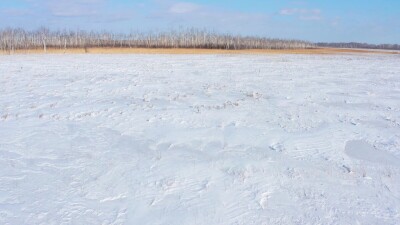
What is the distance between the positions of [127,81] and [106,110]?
20.8 feet

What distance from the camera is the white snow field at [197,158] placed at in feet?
16.8

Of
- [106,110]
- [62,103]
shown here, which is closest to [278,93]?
[106,110]

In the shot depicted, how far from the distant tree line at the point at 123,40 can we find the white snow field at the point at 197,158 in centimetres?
5523

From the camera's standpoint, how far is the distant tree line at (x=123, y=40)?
2512 inches

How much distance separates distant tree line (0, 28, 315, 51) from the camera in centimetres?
6381

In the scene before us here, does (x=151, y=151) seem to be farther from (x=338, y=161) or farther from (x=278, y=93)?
(x=278, y=93)

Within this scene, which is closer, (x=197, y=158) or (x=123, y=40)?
(x=197, y=158)

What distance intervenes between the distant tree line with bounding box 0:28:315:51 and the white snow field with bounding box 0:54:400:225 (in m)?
55.2

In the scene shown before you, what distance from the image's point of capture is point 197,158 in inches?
285

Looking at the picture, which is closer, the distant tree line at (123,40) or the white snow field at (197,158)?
the white snow field at (197,158)

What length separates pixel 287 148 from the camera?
7.81m

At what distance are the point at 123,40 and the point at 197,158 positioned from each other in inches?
2839

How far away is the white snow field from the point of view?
Answer: 5129 mm

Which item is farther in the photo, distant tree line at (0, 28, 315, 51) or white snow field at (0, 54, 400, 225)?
distant tree line at (0, 28, 315, 51)
